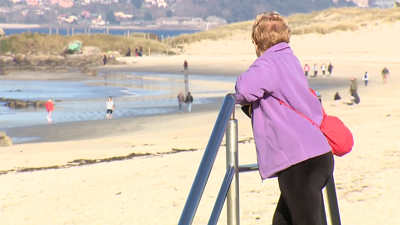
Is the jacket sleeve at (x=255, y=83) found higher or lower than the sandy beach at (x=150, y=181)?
higher

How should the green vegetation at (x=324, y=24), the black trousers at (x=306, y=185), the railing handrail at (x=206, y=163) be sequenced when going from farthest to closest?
the green vegetation at (x=324, y=24), the black trousers at (x=306, y=185), the railing handrail at (x=206, y=163)

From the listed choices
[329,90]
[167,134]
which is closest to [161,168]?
[167,134]

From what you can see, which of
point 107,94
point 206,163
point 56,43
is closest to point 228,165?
point 206,163

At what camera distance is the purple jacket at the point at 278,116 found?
2551 millimetres

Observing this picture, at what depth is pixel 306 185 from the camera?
2.58 meters

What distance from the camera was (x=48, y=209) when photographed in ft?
22.5

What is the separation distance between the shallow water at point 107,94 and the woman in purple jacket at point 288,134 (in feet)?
58.2

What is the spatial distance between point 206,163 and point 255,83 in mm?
500

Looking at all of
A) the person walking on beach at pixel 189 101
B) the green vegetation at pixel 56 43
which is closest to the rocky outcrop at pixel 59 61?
the green vegetation at pixel 56 43

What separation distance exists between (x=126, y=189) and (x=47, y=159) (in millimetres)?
4754

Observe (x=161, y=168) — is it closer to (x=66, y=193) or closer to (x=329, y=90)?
(x=66, y=193)

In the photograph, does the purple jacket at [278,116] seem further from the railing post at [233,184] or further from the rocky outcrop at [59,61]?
the rocky outcrop at [59,61]

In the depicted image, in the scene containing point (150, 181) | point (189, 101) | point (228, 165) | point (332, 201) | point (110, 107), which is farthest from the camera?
point (189, 101)

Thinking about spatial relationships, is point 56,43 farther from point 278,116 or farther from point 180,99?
point 278,116
